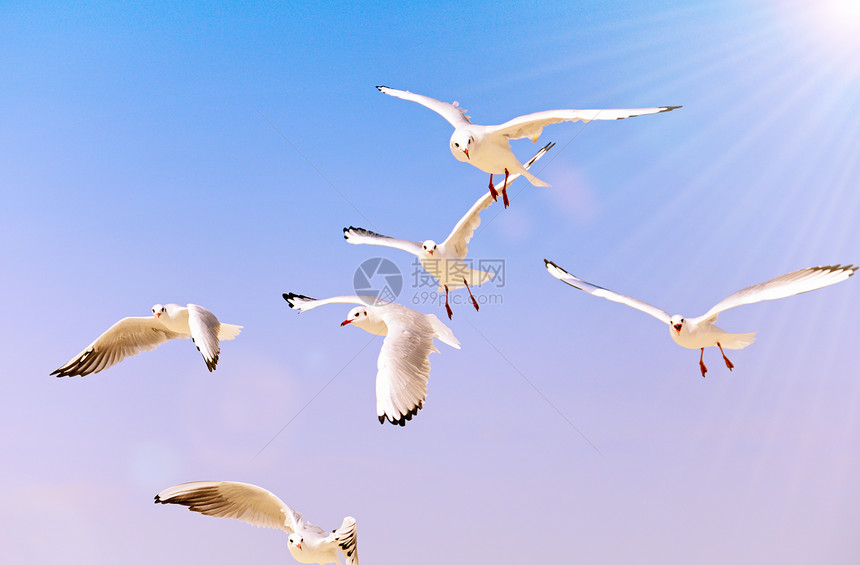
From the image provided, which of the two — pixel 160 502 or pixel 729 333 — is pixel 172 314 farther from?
pixel 729 333

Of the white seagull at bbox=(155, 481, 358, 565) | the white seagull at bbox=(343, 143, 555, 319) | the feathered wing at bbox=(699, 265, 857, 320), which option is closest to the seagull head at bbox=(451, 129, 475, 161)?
the white seagull at bbox=(343, 143, 555, 319)

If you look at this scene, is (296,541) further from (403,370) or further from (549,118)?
(549,118)

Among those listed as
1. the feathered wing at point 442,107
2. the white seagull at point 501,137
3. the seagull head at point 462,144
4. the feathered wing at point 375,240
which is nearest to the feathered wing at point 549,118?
the white seagull at point 501,137

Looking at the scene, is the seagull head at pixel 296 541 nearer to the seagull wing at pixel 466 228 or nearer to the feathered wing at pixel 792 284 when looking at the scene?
the seagull wing at pixel 466 228

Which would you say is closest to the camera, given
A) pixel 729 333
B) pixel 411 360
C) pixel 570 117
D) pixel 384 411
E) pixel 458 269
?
pixel 384 411

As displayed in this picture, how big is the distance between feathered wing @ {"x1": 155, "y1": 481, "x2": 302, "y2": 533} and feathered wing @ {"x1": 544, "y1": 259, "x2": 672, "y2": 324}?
11.6 feet

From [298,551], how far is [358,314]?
6.44 ft

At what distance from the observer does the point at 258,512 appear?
6.12 m

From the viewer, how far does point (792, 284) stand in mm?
5566

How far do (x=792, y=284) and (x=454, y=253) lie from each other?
2950 mm

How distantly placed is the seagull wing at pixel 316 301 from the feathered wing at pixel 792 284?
303 cm

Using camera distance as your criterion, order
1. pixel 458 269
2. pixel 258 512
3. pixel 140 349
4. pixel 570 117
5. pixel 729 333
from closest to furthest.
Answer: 1. pixel 570 117
2. pixel 258 512
3. pixel 729 333
4. pixel 458 269
5. pixel 140 349

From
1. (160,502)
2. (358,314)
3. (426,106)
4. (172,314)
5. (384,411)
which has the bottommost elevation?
(384,411)

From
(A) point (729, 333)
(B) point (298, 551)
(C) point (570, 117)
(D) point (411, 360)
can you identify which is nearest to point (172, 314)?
(B) point (298, 551)
